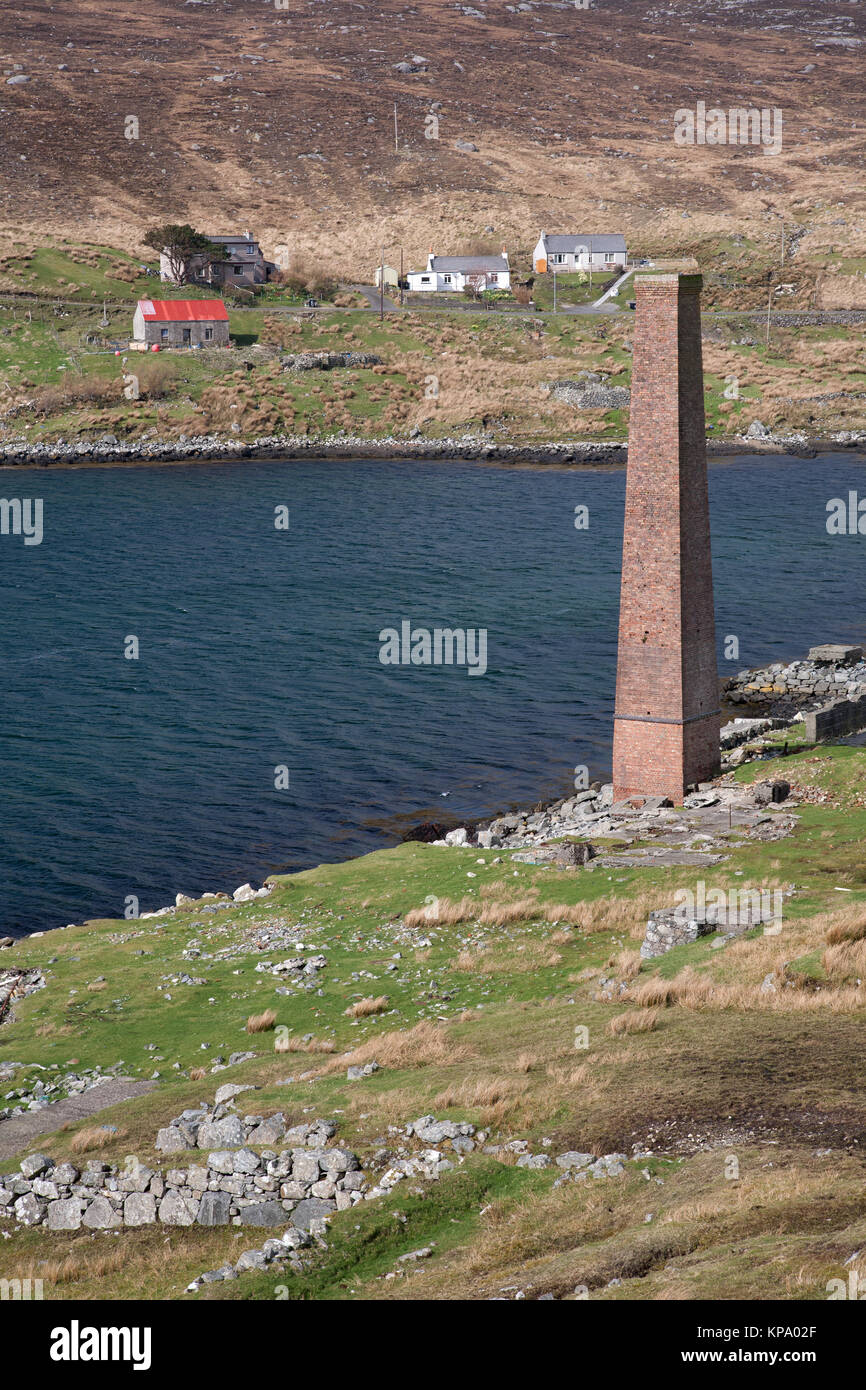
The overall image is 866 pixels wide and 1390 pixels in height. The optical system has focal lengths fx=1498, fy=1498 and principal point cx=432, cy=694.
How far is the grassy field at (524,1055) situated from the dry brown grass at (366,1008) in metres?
0.05

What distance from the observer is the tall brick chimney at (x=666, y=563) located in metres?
33.3

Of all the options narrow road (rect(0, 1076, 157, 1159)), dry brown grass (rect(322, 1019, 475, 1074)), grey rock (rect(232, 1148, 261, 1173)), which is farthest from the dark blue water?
grey rock (rect(232, 1148, 261, 1173))

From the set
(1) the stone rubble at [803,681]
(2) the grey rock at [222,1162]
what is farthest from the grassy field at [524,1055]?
(1) the stone rubble at [803,681]

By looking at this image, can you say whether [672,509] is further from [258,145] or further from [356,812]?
[258,145]

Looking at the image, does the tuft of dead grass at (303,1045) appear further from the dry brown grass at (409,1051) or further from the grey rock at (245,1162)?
the grey rock at (245,1162)

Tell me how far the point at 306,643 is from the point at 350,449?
48518mm

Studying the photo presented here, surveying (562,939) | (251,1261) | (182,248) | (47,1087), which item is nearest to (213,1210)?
(251,1261)

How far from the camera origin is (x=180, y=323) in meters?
117

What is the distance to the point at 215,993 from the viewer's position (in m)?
25.9

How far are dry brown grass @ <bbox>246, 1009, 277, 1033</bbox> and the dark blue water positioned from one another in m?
12.4

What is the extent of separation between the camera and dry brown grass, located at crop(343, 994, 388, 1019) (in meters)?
23.7

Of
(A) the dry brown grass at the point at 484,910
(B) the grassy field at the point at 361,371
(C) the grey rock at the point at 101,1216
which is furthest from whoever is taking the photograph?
(B) the grassy field at the point at 361,371

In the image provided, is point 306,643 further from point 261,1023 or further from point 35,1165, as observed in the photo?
point 35,1165

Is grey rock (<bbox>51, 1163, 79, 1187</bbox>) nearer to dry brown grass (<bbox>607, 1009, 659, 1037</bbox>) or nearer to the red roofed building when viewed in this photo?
dry brown grass (<bbox>607, 1009, 659, 1037</bbox>)
